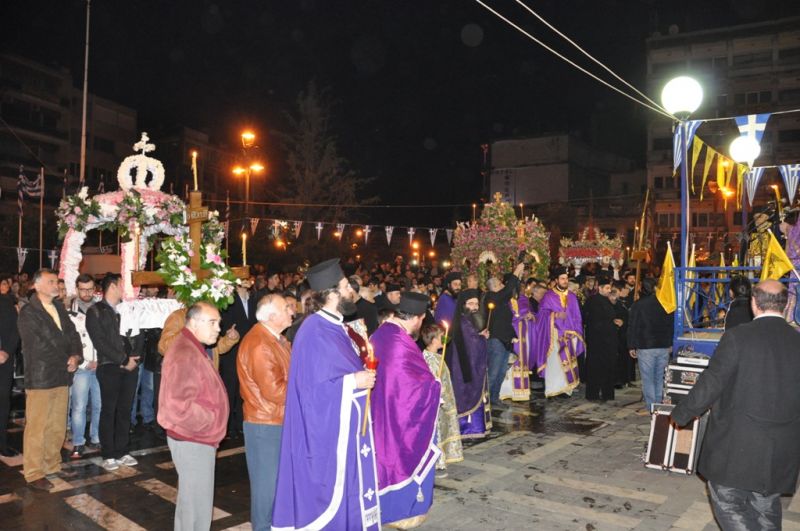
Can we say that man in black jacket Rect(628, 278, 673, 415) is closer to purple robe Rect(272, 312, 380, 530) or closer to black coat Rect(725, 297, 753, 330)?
black coat Rect(725, 297, 753, 330)

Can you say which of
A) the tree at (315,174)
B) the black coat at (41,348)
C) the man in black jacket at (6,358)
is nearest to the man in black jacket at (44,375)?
the black coat at (41,348)

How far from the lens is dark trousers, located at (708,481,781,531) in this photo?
4.01 m

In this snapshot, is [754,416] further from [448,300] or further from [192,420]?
[448,300]

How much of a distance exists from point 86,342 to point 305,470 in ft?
15.9

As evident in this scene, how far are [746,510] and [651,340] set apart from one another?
18.0ft

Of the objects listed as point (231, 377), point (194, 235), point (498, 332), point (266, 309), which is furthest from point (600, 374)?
point (266, 309)

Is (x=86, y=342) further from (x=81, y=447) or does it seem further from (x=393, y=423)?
(x=393, y=423)

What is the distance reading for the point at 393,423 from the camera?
5441 mm

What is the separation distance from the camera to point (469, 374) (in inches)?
331

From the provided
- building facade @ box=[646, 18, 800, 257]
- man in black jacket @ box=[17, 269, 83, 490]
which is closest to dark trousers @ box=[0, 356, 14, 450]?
man in black jacket @ box=[17, 269, 83, 490]

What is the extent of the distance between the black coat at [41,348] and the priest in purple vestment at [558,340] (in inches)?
309

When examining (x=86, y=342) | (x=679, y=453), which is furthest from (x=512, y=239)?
(x=86, y=342)

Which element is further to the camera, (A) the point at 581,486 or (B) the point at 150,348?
(B) the point at 150,348

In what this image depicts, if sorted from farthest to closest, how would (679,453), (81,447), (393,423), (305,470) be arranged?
(81,447) < (679,453) < (393,423) < (305,470)
